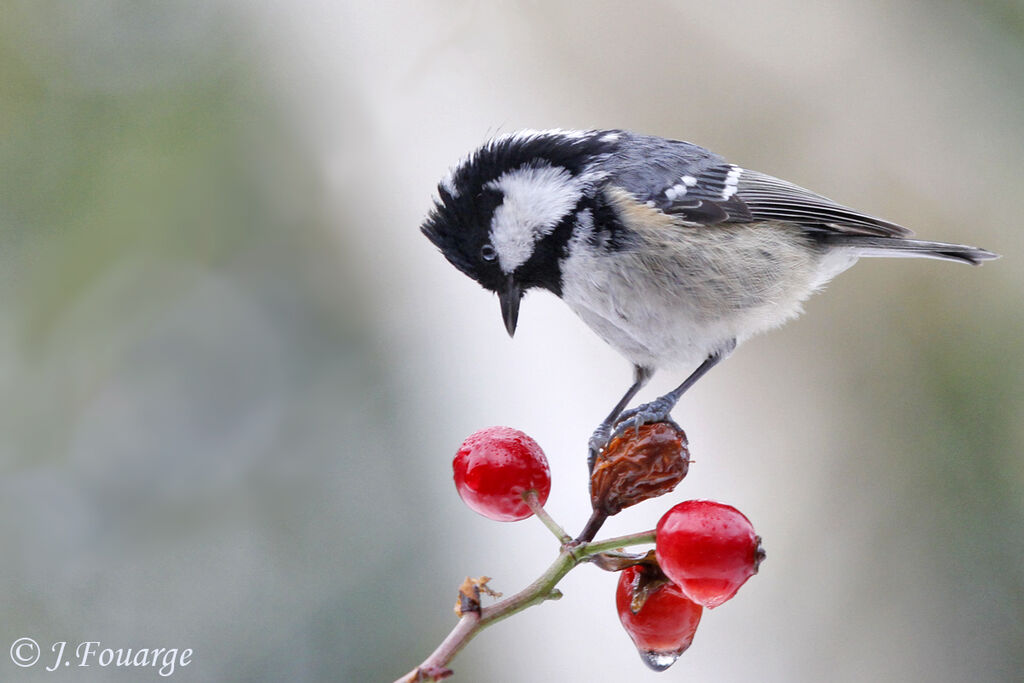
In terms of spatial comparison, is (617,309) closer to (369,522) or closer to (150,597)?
(369,522)

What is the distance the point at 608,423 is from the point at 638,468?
0.83ft

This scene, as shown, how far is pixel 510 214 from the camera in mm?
828

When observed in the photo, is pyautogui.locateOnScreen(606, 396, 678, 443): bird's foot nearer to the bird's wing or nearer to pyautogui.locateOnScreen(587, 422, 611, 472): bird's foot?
pyautogui.locateOnScreen(587, 422, 611, 472): bird's foot

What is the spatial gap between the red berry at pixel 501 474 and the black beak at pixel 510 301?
0.69 ft

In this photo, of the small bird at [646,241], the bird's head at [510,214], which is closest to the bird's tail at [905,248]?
the small bird at [646,241]

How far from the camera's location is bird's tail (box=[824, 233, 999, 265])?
2.79ft

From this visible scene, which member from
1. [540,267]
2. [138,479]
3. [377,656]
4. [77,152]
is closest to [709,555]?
[540,267]

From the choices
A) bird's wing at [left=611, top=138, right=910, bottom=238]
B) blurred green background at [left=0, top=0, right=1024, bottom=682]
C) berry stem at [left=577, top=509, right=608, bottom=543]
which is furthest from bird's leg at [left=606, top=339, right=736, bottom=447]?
blurred green background at [left=0, top=0, right=1024, bottom=682]

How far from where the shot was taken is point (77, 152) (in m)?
1.69

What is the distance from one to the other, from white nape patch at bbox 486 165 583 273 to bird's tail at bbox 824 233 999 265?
1.26 ft

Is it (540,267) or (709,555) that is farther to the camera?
(540,267)

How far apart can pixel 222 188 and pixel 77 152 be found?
10.7 inches

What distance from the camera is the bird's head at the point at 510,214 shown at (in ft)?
2.65

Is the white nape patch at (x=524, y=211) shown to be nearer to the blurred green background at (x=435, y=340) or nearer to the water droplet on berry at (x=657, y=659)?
the water droplet on berry at (x=657, y=659)
